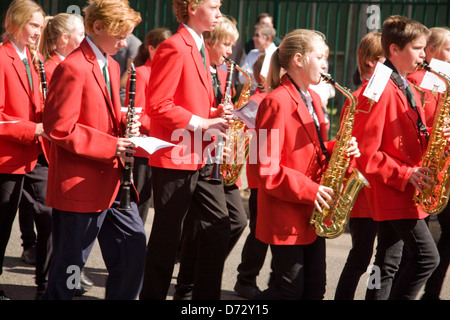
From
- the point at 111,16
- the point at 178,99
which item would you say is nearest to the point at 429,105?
the point at 178,99

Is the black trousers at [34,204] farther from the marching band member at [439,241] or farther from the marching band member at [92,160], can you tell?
the marching band member at [439,241]

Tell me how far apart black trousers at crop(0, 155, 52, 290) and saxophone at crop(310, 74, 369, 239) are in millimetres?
2048

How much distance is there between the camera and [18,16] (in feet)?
15.9

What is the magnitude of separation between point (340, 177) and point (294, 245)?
461 millimetres

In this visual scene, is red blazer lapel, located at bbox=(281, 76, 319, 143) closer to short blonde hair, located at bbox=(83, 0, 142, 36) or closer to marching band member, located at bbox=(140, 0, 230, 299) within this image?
marching band member, located at bbox=(140, 0, 230, 299)

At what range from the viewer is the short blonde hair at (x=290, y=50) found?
13.0 ft

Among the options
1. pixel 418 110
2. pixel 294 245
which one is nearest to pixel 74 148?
pixel 294 245

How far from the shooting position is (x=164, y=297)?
14.9ft

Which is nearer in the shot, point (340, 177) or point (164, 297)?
point (340, 177)

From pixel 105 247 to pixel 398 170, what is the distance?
69.8 inches

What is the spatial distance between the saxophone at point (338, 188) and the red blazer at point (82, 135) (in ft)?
3.76

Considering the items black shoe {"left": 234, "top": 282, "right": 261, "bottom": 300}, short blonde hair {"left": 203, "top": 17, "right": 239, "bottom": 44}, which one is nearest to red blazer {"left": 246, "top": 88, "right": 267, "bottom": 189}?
short blonde hair {"left": 203, "top": 17, "right": 239, "bottom": 44}

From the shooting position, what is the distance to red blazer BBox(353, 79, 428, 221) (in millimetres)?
4270
